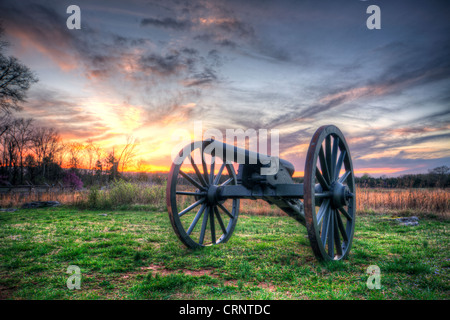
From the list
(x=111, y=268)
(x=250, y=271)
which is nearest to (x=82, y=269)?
(x=111, y=268)

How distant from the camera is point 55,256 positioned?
4.20 metres

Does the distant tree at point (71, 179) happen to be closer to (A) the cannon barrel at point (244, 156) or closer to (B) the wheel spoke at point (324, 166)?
(A) the cannon barrel at point (244, 156)

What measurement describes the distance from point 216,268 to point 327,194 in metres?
1.98

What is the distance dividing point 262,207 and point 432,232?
20.2 feet

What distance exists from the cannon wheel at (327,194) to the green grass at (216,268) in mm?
337

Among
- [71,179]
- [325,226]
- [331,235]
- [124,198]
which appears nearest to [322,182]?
[325,226]

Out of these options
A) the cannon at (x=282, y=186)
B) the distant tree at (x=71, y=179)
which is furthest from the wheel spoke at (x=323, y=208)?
the distant tree at (x=71, y=179)

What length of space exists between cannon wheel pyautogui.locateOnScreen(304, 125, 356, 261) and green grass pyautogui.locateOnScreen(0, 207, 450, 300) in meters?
0.34

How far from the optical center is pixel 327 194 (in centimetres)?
398

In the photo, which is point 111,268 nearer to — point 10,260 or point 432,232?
point 10,260

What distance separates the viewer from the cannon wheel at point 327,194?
322 cm

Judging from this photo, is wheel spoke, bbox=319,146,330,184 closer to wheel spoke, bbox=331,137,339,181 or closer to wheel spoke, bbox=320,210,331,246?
wheel spoke, bbox=331,137,339,181

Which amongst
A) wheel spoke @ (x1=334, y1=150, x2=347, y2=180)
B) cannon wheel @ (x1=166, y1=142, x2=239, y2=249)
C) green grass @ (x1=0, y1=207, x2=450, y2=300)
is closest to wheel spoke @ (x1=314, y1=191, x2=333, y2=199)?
wheel spoke @ (x1=334, y1=150, x2=347, y2=180)

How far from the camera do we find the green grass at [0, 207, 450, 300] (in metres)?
2.75
